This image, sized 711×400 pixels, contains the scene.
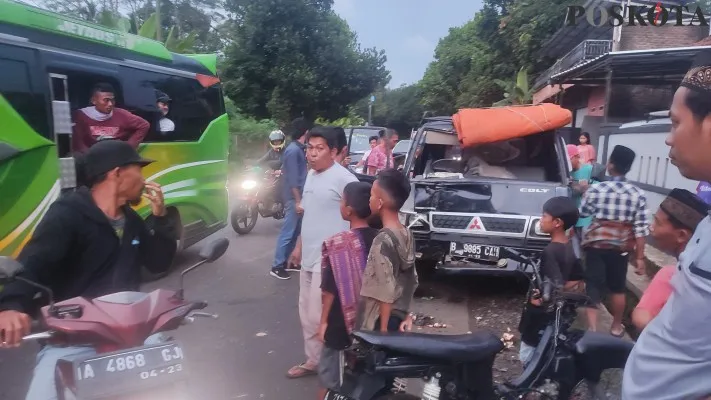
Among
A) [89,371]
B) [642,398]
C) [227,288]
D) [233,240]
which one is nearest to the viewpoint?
[642,398]

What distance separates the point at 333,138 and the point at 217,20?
1454 inches

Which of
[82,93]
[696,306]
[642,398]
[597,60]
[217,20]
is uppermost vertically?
[217,20]

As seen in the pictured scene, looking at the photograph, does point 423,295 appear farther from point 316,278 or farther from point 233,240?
point 233,240

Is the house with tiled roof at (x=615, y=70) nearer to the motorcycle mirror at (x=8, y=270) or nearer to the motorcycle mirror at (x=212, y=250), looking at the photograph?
the motorcycle mirror at (x=212, y=250)

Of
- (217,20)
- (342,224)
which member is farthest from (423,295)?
(217,20)

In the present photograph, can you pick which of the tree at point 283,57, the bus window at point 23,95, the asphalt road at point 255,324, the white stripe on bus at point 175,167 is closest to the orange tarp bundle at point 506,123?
the asphalt road at point 255,324

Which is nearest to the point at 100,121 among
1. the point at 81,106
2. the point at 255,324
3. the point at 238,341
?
the point at 81,106

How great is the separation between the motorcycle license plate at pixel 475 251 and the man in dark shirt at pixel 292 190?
1676 millimetres

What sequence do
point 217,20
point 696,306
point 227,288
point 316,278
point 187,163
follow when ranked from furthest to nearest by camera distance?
point 217,20
point 187,163
point 227,288
point 316,278
point 696,306

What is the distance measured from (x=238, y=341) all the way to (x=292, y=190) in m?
1.92

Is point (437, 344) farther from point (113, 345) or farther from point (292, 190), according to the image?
point (292, 190)

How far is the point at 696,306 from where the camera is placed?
1.34 meters

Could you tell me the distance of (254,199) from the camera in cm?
937

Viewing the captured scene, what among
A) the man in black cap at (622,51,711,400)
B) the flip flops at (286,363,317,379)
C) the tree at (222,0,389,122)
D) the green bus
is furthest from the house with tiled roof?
the man in black cap at (622,51,711,400)
